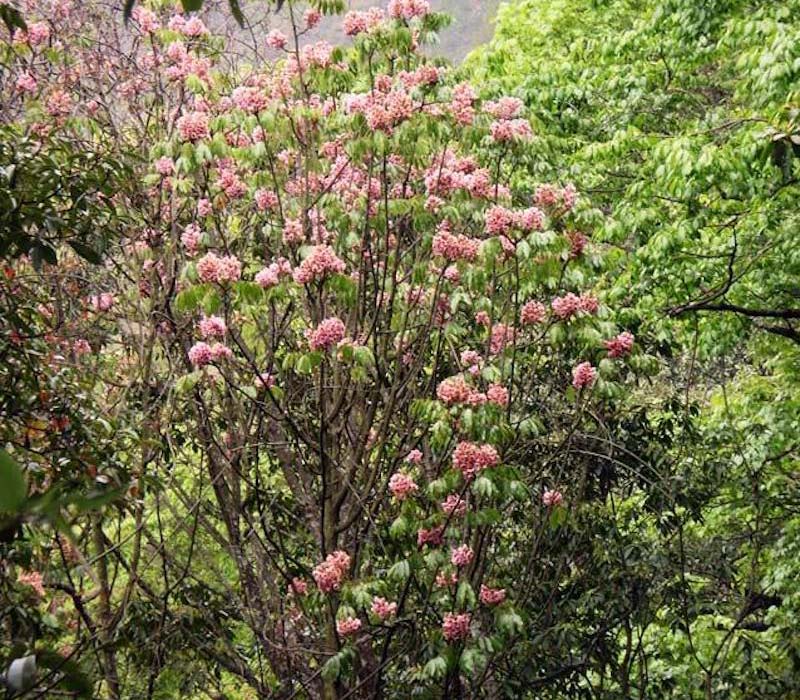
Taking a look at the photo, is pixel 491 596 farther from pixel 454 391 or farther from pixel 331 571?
pixel 454 391

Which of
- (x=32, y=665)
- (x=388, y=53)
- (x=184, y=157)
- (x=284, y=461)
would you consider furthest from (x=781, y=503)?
(x=32, y=665)

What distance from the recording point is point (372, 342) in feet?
17.1

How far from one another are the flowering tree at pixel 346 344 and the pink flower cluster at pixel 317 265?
1 centimetres

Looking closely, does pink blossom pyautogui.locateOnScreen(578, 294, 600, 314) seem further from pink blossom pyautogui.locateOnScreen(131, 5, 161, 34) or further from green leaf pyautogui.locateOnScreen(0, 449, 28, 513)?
green leaf pyautogui.locateOnScreen(0, 449, 28, 513)

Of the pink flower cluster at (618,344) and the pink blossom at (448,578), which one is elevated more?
the pink flower cluster at (618,344)

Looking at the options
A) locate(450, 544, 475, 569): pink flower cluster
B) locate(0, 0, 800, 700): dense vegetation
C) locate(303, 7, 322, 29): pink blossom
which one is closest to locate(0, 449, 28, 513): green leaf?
locate(0, 0, 800, 700): dense vegetation

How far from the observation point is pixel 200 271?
14.0 feet

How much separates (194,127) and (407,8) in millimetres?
1122

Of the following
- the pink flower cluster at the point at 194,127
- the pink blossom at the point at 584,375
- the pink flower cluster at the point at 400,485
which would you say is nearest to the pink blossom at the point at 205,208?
the pink flower cluster at the point at 194,127

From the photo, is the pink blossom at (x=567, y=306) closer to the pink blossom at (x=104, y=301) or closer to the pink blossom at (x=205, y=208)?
the pink blossom at (x=205, y=208)

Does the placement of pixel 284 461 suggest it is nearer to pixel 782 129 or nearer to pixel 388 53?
pixel 388 53

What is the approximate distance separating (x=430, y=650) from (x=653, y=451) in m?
2.67

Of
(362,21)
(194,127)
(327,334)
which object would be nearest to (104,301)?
(194,127)

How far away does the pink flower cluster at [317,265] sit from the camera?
14.0ft
